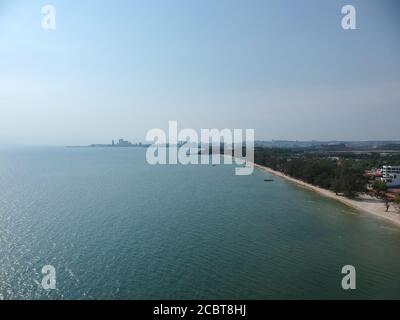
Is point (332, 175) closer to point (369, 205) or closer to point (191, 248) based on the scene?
point (369, 205)

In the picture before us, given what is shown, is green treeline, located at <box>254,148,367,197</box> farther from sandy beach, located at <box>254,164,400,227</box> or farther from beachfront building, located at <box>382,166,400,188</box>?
beachfront building, located at <box>382,166,400,188</box>

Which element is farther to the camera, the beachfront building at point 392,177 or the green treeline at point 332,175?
the beachfront building at point 392,177

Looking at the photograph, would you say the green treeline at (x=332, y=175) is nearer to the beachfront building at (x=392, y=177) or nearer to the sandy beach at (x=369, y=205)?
the sandy beach at (x=369, y=205)

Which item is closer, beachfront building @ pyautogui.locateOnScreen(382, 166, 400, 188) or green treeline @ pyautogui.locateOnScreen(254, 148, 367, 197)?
green treeline @ pyautogui.locateOnScreen(254, 148, 367, 197)

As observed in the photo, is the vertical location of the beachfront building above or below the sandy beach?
above

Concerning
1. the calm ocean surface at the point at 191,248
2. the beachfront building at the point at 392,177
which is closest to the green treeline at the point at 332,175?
the beachfront building at the point at 392,177


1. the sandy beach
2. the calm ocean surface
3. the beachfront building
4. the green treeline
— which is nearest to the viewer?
the calm ocean surface

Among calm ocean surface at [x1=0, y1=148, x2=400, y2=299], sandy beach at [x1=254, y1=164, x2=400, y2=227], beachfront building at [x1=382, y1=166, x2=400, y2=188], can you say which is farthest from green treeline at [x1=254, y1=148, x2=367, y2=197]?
calm ocean surface at [x1=0, y1=148, x2=400, y2=299]

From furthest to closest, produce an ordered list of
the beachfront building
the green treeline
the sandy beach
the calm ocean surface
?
the beachfront building, the green treeline, the sandy beach, the calm ocean surface

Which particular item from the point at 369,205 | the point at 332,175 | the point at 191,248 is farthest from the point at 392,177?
the point at 191,248
